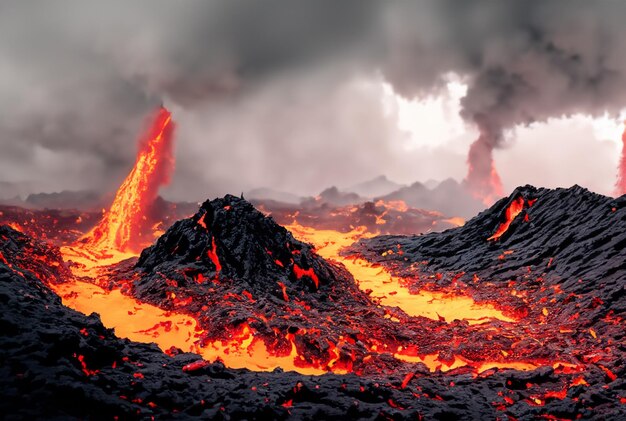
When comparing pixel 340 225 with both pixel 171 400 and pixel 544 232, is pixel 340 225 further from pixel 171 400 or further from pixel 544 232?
pixel 171 400

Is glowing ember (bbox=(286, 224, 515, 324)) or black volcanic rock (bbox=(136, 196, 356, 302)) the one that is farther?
black volcanic rock (bbox=(136, 196, 356, 302))

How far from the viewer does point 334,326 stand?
14141 millimetres

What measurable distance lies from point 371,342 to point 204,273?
8.46m

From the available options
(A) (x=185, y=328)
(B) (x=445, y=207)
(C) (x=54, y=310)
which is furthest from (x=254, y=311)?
(B) (x=445, y=207)

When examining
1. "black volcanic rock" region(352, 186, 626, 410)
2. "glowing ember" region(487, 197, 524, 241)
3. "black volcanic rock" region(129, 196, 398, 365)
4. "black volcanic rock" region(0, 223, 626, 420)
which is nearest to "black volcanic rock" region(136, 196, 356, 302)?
"black volcanic rock" region(129, 196, 398, 365)

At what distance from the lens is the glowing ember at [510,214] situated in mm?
26281

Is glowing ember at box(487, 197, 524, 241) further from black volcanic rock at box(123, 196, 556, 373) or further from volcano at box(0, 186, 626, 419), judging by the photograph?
black volcanic rock at box(123, 196, 556, 373)

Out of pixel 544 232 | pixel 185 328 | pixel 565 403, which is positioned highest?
pixel 544 232

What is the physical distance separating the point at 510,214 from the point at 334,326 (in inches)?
764

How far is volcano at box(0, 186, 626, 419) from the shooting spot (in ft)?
23.7

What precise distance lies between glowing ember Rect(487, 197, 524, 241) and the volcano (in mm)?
82

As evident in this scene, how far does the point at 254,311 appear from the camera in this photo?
14141mm

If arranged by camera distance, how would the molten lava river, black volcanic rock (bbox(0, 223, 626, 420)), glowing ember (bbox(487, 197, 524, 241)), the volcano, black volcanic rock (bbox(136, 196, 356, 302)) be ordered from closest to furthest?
black volcanic rock (bbox(0, 223, 626, 420)) → the volcano → the molten lava river → black volcanic rock (bbox(136, 196, 356, 302)) → glowing ember (bbox(487, 197, 524, 241))

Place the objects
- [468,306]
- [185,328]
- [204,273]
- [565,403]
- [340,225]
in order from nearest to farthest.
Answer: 1. [565,403]
2. [185,328]
3. [204,273]
4. [468,306]
5. [340,225]
